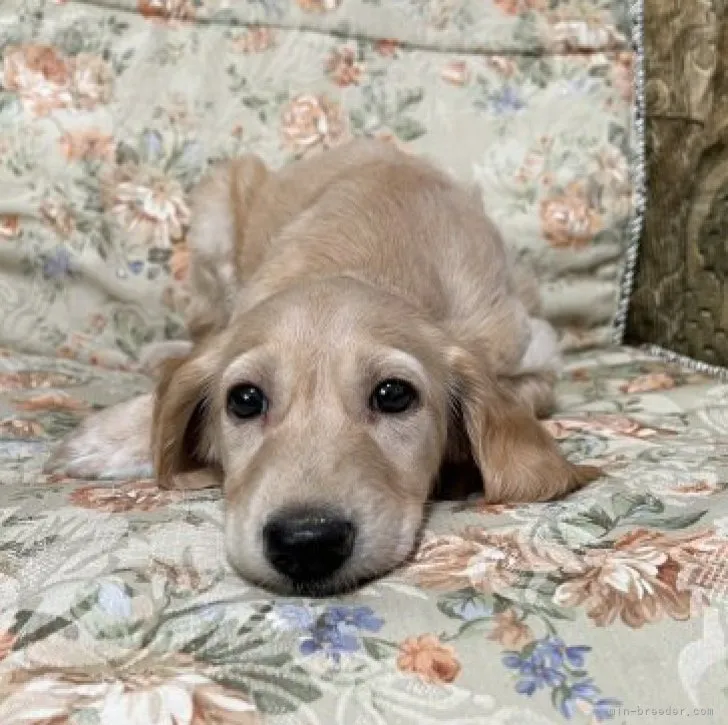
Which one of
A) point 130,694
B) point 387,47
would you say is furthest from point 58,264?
point 130,694

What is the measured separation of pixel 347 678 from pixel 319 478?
0.36 m

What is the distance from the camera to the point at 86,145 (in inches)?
108

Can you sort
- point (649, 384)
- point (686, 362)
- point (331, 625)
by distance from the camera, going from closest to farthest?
point (331, 625) < point (649, 384) < point (686, 362)

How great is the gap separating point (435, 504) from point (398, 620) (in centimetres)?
49

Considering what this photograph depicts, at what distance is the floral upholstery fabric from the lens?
272 centimetres

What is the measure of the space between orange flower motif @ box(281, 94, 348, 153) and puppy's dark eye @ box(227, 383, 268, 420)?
1.19 metres

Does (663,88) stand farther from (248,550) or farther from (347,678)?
(347,678)

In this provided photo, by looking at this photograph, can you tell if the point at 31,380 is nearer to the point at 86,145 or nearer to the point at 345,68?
the point at 86,145

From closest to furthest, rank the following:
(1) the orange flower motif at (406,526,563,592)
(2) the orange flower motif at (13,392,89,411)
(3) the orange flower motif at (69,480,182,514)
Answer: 1. (1) the orange flower motif at (406,526,563,592)
2. (3) the orange flower motif at (69,480,182,514)
3. (2) the orange flower motif at (13,392,89,411)

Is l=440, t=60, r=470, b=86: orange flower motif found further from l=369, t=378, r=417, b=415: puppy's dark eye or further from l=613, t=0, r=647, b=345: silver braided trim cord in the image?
l=369, t=378, r=417, b=415: puppy's dark eye

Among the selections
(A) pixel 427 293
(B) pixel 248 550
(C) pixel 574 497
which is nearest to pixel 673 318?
(A) pixel 427 293

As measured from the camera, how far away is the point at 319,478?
1499mm

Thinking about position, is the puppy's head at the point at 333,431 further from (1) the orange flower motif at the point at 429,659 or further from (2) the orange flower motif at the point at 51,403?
(2) the orange flower motif at the point at 51,403

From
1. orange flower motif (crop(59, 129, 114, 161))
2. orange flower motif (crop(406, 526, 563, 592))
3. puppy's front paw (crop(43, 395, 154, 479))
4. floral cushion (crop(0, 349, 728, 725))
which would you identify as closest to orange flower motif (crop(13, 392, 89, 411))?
puppy's front paw (crop(43, 395, 154, 479))
